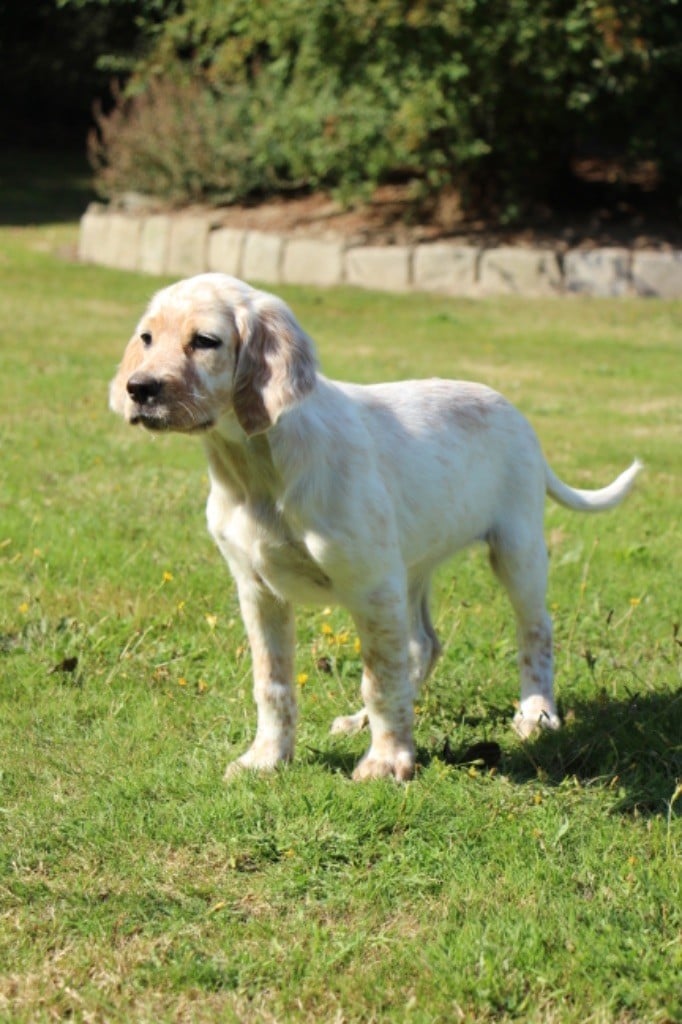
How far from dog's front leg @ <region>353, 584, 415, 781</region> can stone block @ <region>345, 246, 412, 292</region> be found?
38.2 ft

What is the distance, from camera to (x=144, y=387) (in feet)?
11.3

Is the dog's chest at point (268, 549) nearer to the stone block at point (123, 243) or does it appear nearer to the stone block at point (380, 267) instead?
the stone block at point (380, 267)

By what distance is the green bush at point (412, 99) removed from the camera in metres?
14.6

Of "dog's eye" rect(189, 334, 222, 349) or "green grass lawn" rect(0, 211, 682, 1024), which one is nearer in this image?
"green grass lawn" rect(0, 211, 682, 1024)

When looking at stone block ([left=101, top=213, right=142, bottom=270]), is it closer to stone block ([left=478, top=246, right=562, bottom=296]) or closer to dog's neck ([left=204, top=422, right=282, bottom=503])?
stone block ([left=478, top=246, right=562, bottom=296])

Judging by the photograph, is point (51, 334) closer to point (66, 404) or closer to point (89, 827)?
point (66, 404)

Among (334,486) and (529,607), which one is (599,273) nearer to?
(529,607)

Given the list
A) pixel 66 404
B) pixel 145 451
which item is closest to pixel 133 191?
pixel 66 404

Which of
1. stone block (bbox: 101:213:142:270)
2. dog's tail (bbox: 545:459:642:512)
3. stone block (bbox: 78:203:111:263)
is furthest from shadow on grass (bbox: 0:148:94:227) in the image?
dog's tail (bbox: 545:459:642:512)

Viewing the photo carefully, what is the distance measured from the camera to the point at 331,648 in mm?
5137

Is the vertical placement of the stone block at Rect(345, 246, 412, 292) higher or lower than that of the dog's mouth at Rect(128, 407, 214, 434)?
lower

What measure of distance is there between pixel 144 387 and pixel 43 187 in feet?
82.0

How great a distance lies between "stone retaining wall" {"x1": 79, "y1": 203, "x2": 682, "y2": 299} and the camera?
14531mm

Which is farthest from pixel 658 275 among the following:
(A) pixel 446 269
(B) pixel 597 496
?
(B) pixel 597 496
